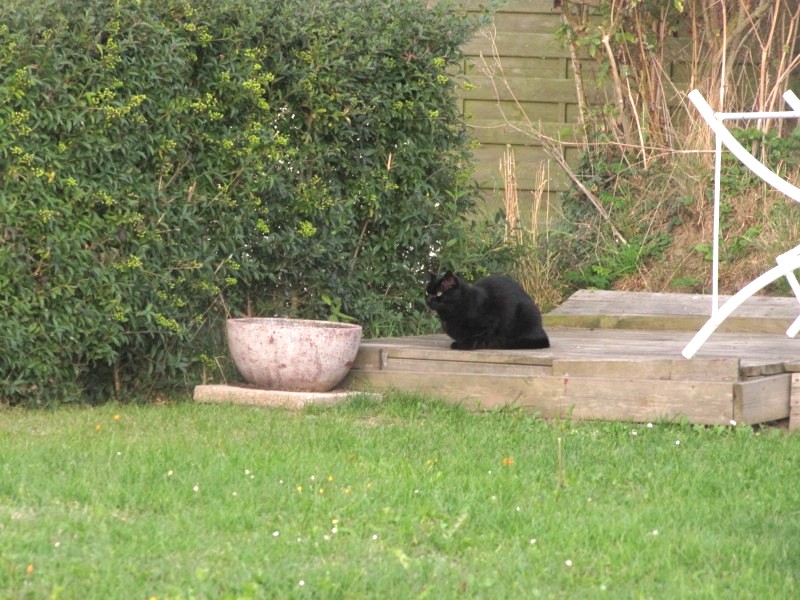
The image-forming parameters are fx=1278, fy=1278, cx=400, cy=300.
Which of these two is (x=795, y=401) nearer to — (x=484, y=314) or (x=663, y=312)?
(x=484, y=314)

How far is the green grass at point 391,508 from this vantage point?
3.36 meters

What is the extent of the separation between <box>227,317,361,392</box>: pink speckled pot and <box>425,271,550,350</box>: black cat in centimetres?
47

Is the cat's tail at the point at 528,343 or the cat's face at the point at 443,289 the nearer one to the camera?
the cat's face at the point at 443,289

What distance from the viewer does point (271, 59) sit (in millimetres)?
6336

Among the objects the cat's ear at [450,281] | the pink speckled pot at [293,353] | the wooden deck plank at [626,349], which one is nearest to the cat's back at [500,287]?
the cat's ear at [450,281]

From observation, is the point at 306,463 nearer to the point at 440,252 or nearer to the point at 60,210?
the point at 60,210

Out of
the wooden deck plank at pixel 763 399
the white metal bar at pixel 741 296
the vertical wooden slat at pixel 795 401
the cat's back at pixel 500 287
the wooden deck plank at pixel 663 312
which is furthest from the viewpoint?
the wooden deck plank at pixel 663 312

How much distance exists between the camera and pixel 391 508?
13.2 feet

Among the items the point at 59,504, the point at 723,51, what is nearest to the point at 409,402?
the point at 59,504

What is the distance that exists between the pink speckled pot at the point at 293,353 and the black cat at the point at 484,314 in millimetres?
469

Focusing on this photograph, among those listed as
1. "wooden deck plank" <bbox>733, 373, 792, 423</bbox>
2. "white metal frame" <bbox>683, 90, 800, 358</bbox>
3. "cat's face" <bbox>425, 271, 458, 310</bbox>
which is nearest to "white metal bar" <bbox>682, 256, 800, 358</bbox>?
"white metal frame" <bbox>683, 90, 800, 358</bbox>

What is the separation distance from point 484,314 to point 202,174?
59.6 inches

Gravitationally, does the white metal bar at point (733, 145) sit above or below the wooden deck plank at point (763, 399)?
above

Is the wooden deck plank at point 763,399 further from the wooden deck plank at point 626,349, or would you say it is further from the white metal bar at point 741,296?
the white metal bar at point 741,296
